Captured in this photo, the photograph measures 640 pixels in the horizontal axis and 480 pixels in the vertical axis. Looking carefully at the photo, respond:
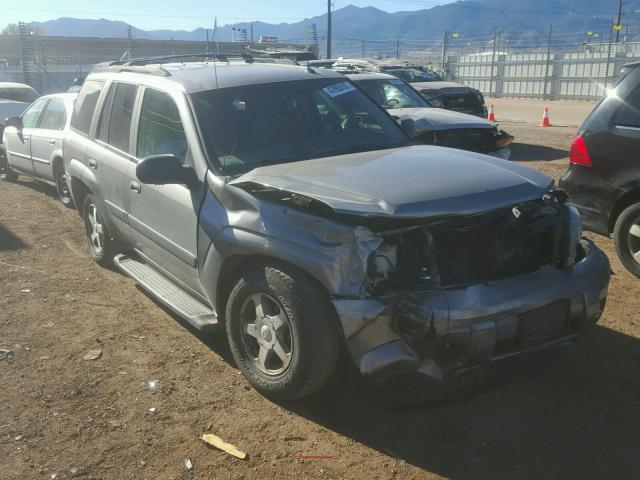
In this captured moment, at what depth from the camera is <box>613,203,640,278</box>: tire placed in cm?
533

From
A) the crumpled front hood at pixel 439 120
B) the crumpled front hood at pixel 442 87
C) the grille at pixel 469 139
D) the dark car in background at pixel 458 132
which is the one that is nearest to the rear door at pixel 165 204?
the dark car in background at pixel 458 132

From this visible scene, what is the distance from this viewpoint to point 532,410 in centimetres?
356

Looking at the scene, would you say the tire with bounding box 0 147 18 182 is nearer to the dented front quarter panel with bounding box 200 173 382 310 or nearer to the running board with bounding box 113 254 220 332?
the running board with bounding box 113 254 220 332

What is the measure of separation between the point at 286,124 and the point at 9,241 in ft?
14.7

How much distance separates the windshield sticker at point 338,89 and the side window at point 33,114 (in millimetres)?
6606

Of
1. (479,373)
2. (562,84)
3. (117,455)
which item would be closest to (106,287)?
(117,455)

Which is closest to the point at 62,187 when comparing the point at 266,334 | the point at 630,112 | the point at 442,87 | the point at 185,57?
the point at 185,57

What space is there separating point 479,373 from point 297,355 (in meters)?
0.92

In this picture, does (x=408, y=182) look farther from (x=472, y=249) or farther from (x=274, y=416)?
(x=274, y=416)

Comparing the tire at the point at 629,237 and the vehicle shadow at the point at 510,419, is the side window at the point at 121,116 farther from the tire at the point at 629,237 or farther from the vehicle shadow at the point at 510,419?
the tire at the point at 629,237

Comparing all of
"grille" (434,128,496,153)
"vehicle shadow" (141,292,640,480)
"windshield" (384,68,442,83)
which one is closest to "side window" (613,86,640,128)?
"vehicle shadow" (141,292,640,480)

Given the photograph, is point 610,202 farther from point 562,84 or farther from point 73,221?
point 562,84

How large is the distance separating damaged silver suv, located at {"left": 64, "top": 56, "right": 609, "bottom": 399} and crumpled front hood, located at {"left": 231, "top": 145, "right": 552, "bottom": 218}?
12 mm

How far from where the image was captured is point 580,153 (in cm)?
562
